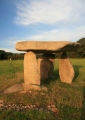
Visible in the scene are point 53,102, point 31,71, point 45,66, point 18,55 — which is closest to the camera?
point 53,102

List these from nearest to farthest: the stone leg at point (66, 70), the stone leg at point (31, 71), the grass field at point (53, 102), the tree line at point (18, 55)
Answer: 1. the grass field at point (53, 102)
2. the stone leg at point (31, 71)
3. the stone leg at point (66, 70)
4. the tree line at point (18, 55)

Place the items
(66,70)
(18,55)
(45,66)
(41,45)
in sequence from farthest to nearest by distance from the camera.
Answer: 1. (18,55)
2. (45,66)
3. (66,70)
4. (41,45)

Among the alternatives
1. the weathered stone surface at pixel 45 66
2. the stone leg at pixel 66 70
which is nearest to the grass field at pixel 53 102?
the stone leg at pixel 66 70

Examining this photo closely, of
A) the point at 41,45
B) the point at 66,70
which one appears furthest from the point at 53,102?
the point at 66,70

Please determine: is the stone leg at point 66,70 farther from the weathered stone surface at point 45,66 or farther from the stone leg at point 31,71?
the stone leg at point 31,71

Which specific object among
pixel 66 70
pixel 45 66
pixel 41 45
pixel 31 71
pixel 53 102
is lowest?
pixel 53 102

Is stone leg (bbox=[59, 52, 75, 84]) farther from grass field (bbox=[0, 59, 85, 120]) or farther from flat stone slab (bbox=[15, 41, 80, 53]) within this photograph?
flat stone slab (bbox=[15, 41, 80, 53])

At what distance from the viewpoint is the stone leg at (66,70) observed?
14453mm

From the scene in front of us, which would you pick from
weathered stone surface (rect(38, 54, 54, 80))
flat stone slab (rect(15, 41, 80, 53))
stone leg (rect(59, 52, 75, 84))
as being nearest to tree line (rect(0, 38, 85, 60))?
weathered stone surface (rect(38, 54, 54, 80))

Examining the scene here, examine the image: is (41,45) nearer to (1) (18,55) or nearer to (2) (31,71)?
(2) (31,71)

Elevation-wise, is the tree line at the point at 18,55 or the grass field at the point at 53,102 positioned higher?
Result: the tree line at the point at 18,55

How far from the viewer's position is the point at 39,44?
37.6ft

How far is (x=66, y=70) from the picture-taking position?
14672mm

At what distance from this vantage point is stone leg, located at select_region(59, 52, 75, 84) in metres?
14.5
